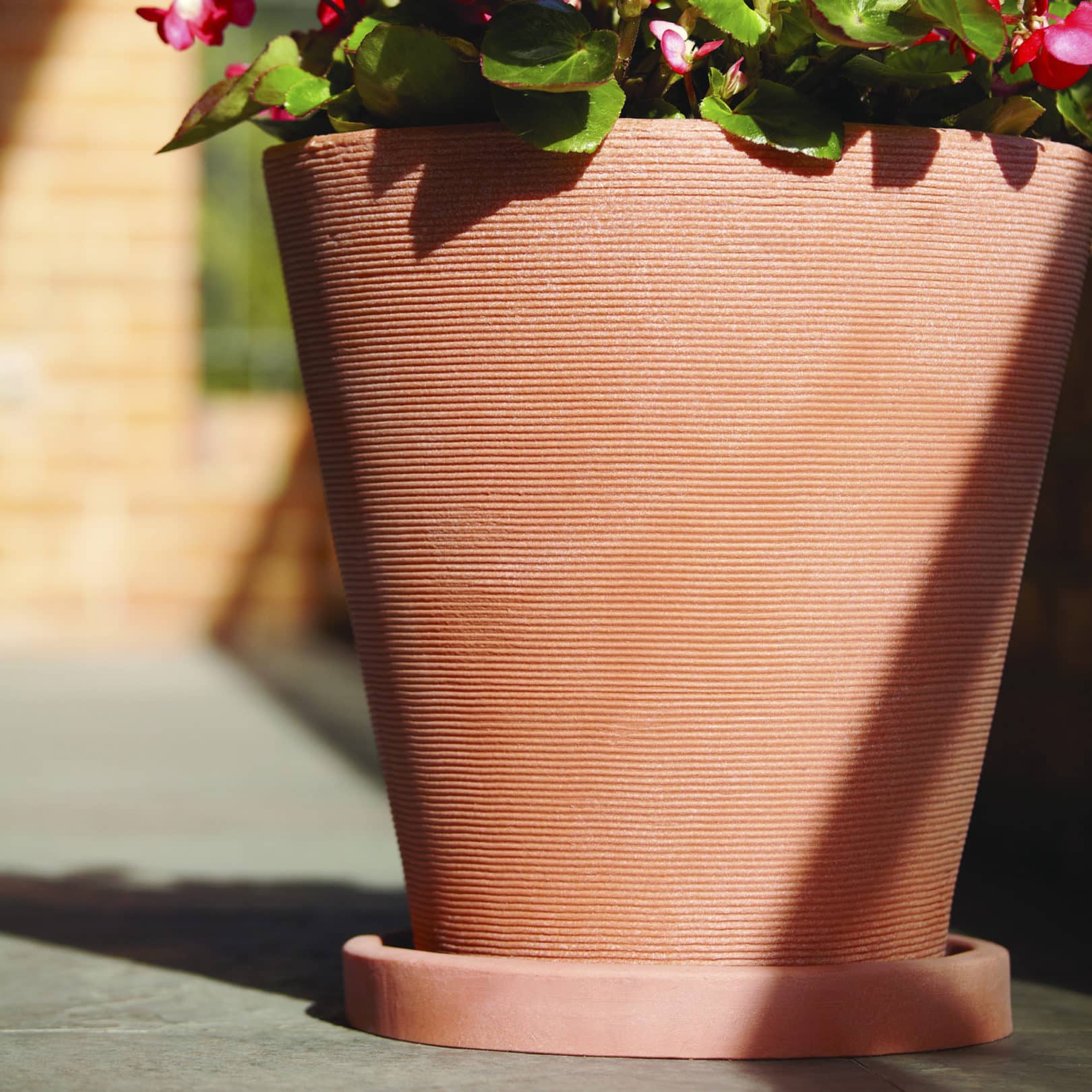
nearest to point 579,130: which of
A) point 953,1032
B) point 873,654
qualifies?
point 873,654

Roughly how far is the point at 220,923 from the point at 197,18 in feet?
3.33

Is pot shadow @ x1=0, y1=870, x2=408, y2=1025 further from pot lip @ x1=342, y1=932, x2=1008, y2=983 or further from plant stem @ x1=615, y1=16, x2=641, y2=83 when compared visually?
plant stem @ x1=615, y1=16, x2=641, y2=83

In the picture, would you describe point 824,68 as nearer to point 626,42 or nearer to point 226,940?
point 626,42

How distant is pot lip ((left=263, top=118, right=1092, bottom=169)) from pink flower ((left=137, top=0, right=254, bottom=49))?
0.17 metres

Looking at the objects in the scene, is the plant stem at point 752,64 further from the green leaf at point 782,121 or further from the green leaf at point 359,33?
the green leaf at point 359,33

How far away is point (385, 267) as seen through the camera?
1.36 meters

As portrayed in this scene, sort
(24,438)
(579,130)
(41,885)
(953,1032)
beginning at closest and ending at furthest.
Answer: (579,130), (953,1032), (41,885), (24,438)

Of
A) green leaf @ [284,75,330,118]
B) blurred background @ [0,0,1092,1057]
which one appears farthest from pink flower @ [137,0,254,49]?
blurred background @ [0,0,1092,1057]

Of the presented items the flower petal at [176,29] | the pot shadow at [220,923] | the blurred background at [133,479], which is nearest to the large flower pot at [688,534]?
the flower petal at [176,29]

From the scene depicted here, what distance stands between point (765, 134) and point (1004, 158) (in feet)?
0.65

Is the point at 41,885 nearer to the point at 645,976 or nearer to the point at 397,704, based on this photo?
the point at 397,704

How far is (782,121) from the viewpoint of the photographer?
1288mm

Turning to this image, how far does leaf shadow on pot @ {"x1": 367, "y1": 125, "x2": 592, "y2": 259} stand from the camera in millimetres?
1306

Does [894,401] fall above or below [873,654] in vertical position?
above
